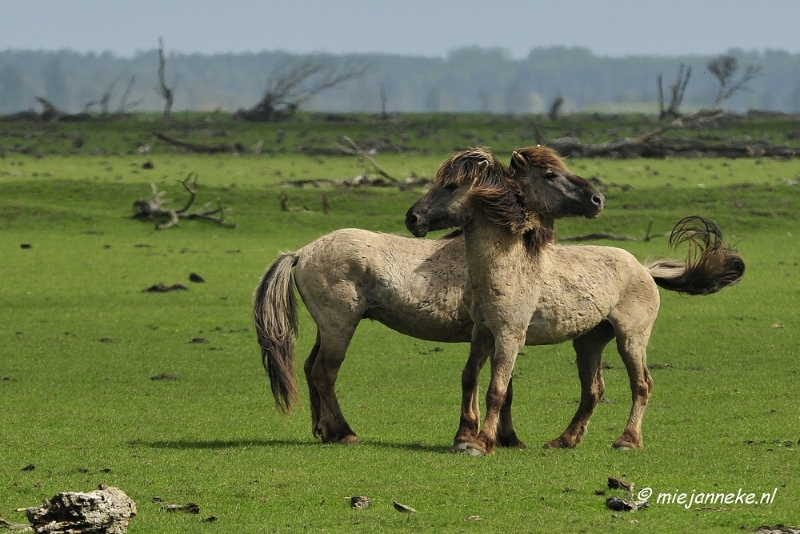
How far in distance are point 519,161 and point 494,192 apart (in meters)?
0.47

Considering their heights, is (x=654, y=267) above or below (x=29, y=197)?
above

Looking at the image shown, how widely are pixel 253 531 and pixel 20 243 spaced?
22588 mm

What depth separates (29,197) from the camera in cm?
3375

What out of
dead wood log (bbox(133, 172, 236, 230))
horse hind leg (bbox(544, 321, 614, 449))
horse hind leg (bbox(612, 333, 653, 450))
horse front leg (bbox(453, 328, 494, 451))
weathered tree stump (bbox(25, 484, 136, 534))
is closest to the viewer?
weathered tree stump (bbox(25, 484, 136, 534))

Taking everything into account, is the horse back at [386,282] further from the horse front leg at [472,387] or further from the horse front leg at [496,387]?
the horse front leg at [496,387]

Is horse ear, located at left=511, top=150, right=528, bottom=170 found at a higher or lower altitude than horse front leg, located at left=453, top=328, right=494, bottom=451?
higher

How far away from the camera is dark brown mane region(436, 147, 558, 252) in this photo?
10102mm

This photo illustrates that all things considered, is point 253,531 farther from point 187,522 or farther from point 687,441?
→ point 687,441

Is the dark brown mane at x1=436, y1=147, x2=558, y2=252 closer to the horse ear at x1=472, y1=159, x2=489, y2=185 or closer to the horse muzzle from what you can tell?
the horse ear at x1=472, y1=159, x2=489, y2=185

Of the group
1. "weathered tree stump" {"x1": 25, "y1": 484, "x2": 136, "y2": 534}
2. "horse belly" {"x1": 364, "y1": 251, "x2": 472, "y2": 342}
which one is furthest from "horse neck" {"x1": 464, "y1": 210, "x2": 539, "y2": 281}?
"weathered tree stump" {"x1": 25, "y1": 484, "x2": 136, "y2": 534}

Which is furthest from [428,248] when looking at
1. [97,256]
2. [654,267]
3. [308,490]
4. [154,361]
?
[97,256]

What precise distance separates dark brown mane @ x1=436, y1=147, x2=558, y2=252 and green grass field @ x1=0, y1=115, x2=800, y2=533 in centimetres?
187

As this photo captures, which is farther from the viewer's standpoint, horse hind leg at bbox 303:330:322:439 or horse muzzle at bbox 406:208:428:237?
horse hind leg at bbox 303:330:322:439

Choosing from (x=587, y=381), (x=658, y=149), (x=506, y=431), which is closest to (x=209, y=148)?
(x=658, y=149)
